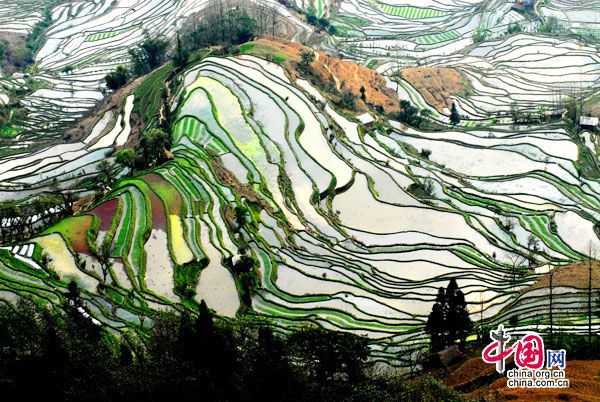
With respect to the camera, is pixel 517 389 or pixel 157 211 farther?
pixel 157 211

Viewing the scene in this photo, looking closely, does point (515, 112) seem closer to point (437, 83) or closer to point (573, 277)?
point (437, 83)

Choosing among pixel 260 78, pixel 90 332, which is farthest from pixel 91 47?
pixel 90 332

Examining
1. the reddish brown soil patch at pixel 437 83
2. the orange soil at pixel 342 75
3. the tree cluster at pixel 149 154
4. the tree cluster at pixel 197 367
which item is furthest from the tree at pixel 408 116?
the tree cluster at pixel 197 367

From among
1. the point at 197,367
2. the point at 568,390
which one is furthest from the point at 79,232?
the point at 568,390

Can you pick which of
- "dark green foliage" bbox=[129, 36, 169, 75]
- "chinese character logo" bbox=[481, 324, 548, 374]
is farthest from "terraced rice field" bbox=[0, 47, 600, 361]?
"dark green foliage" bbox=[129, 36, 169, 75]

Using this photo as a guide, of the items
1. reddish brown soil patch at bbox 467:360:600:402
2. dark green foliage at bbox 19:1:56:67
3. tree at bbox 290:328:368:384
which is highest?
dark green foliage at bbox 19:1:56:67

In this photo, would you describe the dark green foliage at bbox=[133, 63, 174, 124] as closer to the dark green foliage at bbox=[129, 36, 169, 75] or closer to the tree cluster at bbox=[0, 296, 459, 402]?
the dark green foliage at bbox=[129, 36, 169, 75]
